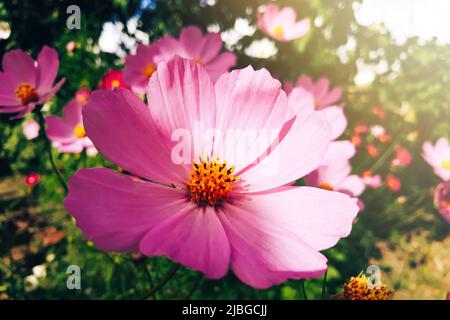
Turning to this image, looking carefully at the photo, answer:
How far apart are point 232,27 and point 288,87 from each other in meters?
0.39

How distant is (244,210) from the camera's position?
44cm

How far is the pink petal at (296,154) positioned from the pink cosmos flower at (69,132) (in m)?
0.55

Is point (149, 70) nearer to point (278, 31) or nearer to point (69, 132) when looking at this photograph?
point (69, 132)

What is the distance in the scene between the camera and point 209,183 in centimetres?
44

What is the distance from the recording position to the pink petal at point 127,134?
1.19 feet

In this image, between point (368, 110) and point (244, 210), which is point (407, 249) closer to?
point (368, 110)

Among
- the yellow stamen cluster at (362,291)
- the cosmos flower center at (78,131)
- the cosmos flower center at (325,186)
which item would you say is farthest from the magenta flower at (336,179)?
the cosmos flower center at (78,131)

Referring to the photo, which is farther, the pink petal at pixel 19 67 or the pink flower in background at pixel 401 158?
the pink flower in background at pixel 401 158

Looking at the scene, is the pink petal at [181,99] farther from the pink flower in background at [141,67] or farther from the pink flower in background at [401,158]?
the pink flower in background at [401,158]

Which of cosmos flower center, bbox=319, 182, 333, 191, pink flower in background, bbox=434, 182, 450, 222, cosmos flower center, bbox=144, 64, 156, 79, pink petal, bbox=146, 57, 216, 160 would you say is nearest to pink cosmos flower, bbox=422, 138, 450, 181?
pink flower in background, bbox=434, 182, 450, 222

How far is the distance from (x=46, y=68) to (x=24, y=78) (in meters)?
0.05

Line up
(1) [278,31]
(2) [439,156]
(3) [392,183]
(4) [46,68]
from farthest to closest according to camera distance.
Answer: (3) [392,183]
(2) [439,156]
(1) [278,31]
(4) [46,68]

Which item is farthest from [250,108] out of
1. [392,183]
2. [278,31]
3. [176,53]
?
[392,183]
